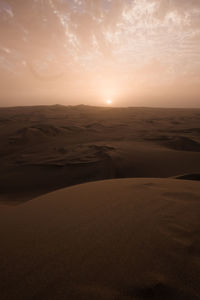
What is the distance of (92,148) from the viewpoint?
450 centimetres

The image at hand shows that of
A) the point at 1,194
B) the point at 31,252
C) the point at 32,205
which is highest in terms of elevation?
the point at 31,252

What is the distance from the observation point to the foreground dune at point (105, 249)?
66 cm

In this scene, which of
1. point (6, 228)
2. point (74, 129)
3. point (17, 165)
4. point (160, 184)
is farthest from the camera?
point (74, 129)

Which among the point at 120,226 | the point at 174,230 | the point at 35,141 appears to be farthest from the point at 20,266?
the point at 35,141

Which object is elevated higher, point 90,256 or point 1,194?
point 90,256

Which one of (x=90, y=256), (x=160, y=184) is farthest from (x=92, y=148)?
(x=90, y=256)

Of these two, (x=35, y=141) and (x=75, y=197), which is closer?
(x=75, y=197)

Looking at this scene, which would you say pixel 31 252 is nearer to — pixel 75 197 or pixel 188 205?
pixel 75 197

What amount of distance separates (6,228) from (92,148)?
3.38 metres

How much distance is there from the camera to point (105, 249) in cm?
89

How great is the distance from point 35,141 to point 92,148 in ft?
9.74

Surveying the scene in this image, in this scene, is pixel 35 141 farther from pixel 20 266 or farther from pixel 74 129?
pixel 20 266

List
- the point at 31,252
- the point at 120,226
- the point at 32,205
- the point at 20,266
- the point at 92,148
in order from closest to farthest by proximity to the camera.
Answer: the point at 20,266, the point at 31,252, the point at 120,226, the point at 32,205, the point at 92,148

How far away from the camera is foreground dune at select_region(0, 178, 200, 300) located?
0.66 m
